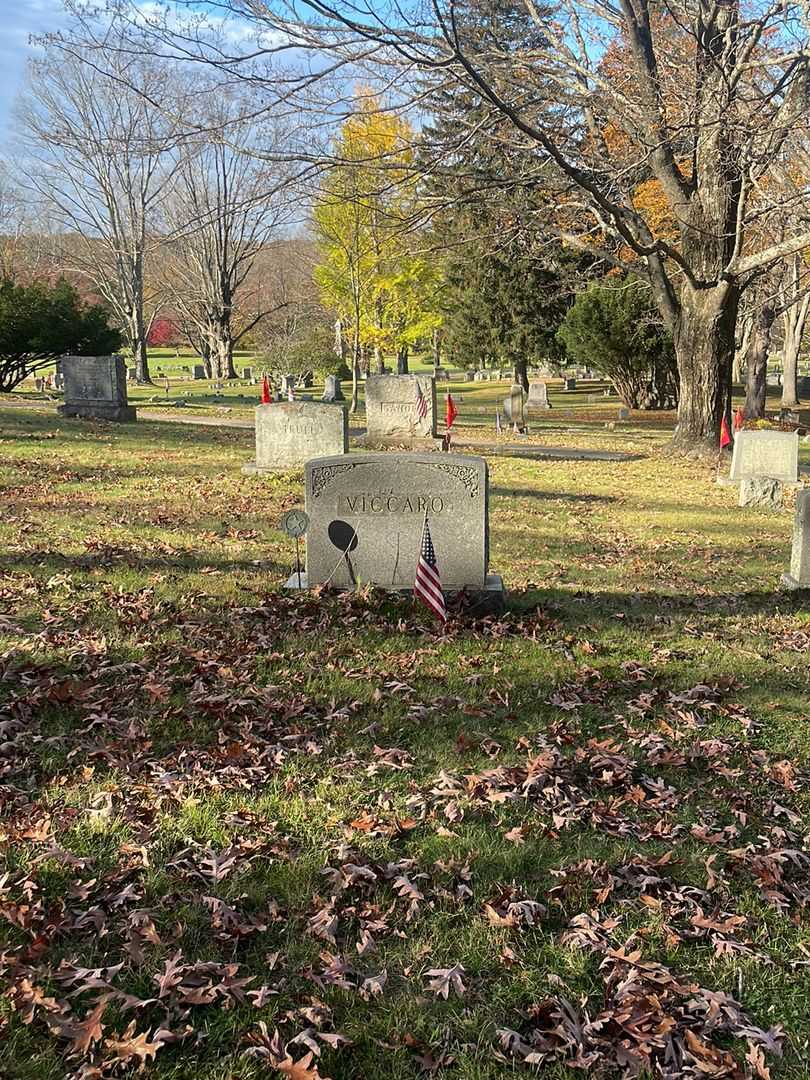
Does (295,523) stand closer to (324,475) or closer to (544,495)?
(324,475)

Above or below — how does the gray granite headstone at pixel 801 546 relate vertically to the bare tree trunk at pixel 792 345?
below

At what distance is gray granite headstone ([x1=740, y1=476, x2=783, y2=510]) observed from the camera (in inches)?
532

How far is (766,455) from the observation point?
1591 cm

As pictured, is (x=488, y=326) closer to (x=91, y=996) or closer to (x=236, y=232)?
(x=236, y=232)

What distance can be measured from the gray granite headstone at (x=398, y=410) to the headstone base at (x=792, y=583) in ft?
42.1

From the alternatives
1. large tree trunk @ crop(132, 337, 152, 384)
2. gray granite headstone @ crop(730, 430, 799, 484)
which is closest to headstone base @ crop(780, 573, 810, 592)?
gray granite headstone @ crop(730, 430, 799, 484)

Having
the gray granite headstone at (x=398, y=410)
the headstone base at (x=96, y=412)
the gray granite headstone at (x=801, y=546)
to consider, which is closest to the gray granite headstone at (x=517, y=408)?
the gray granite headstone at (x=398, y=410)

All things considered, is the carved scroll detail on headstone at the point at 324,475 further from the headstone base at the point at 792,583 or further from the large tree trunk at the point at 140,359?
the large tree trunk at the point at 140,359

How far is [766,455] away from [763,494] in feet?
8.90

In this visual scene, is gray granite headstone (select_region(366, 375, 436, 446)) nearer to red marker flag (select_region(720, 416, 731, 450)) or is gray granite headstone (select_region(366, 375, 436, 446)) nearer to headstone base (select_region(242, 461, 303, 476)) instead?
headstone base (select_region(242, 461, 303, 476))

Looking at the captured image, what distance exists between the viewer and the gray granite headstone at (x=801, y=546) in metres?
8.02

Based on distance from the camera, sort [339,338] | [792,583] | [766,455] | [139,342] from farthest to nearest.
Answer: [339,338] → [139,342] → [766,455] → [792,583]

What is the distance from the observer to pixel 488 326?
38.5 m

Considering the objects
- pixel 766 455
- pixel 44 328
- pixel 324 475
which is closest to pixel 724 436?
pixel 766 455
